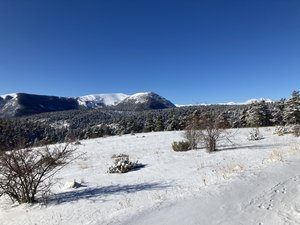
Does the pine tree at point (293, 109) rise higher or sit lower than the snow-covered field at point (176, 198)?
higher

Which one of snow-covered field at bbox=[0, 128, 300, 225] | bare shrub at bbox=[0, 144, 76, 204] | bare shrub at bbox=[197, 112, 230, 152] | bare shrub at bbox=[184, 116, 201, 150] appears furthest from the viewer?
bare shrub at bbox=[184, 116, 201, 150]

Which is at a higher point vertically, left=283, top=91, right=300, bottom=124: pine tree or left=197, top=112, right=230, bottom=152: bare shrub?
left=283, top=91, right=300, bottom=124: pine tree

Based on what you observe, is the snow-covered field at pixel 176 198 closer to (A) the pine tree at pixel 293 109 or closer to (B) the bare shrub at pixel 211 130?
(B) the bare shrub at pixel 211 130

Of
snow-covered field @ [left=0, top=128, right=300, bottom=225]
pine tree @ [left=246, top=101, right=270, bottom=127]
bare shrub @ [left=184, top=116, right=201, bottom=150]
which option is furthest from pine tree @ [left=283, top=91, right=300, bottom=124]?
snow-covered field @ [left=0, top=128, right=300, bottom=225]

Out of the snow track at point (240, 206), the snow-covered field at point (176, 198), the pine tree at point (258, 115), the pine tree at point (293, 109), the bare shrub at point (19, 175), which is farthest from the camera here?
the pine tree at point (258, 115)

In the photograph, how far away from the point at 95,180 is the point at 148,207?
564cm

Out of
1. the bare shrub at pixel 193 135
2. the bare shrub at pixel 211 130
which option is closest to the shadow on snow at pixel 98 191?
the bare shrub at pixel 211 130

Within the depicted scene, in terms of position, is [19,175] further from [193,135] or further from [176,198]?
[193,135]

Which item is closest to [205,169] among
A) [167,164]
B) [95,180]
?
[167,164]

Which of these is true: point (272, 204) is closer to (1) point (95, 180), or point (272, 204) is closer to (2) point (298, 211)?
(2) point (298, 211)

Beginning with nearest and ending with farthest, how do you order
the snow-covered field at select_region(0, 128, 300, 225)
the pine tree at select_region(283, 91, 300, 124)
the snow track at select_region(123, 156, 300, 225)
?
the snow track at select_region(123, 156, 300, 225), the snow-covered field at select_region(0, 128, 300, 225), the pine tree at select_region(283, 91, 300, 124)

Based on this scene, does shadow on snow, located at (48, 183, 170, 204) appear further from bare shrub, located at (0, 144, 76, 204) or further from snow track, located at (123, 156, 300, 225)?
snow track, located at (123, 156, 300, 225)

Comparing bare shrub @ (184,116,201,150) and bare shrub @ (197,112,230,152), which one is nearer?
bare shrub @ (197,112,230,152)

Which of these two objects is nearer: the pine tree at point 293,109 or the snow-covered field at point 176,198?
A: the snow-covered field at point 176,198
